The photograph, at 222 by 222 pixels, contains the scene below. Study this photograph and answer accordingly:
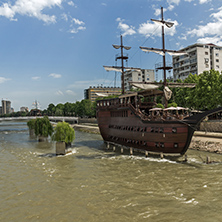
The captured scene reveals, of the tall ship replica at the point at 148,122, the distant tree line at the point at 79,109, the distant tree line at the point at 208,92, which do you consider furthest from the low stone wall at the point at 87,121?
the tall ship replica at the point at 148,122

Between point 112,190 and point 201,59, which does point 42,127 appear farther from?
point 201,59

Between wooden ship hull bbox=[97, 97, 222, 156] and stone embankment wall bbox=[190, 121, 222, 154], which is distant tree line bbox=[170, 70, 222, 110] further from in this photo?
wooden ship hull bbox=[97, 97, 222, 156]

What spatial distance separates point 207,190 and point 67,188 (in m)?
10.9

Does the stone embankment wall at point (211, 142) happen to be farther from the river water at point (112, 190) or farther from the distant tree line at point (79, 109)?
the distant tree line at point (79, 109)

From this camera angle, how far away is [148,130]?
1026 inches

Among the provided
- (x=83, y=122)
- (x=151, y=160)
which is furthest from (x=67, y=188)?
(x=83, y=122)

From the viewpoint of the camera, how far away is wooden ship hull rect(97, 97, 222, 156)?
23.0 m

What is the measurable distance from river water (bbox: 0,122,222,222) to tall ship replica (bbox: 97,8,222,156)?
2300mm

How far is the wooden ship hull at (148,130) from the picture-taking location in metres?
23.0

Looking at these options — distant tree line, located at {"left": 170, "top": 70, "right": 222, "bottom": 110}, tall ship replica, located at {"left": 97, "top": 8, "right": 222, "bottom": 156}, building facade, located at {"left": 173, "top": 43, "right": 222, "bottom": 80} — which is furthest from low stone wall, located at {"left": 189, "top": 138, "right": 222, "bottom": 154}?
building facade, located at {"left": 173, "top": 43, "right": 222, "bottom": 80}

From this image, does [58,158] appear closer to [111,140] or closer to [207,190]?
[111,140]

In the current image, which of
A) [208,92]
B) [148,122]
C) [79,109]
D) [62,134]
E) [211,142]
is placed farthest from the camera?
[79,109]

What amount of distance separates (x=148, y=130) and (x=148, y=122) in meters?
1.04

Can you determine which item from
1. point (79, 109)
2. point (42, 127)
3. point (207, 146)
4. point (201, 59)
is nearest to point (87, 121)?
point (79, 109)
